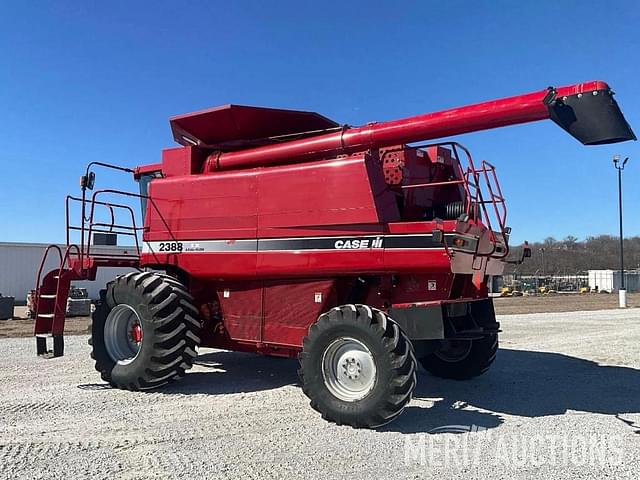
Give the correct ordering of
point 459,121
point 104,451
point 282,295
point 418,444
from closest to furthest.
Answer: point 104,451 < point 418,444 < point 459,121 < point 282,295

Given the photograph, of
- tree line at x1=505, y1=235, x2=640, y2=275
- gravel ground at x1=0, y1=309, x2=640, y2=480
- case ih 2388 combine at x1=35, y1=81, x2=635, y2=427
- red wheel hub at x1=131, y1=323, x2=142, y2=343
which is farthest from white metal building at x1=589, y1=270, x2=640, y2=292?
red wheel hub at x1=131, y1=323, x2=142, y2=343

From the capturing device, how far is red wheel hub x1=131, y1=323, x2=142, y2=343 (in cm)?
760

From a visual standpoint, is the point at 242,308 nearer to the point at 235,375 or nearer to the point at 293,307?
the point at 293,307

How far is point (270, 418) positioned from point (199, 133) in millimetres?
4244

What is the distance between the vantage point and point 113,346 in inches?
309

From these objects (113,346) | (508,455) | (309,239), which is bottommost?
(508,455)

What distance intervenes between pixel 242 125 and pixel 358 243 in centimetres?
265

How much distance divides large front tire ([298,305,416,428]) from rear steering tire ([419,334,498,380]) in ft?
7.09

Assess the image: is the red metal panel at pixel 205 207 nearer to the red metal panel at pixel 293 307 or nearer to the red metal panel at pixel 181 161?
the red metal panel at pixel 181 161

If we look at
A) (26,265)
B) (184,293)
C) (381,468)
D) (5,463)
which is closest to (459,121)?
(381,468)

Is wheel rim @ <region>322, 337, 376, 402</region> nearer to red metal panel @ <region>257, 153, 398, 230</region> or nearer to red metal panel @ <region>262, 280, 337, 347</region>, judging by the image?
red metal panel @ <region>262, 280, 337, 347</region>

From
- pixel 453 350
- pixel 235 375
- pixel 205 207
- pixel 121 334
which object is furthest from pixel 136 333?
pixel 453 350

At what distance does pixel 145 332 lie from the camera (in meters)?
7.25

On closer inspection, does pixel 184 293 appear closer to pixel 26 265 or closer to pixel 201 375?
pixel 201 375
